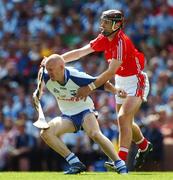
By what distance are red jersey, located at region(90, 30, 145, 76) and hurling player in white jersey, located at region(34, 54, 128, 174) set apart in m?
0.38

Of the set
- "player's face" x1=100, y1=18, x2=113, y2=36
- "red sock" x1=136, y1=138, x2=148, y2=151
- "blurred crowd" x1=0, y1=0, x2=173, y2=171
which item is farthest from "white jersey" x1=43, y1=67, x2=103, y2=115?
"blurred crowd" x1=0, y1=0, x2=173, y2=171

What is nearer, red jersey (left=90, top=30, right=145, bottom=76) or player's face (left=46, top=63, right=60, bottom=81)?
player's face (left=46, top=63, right=60, bottom=81)

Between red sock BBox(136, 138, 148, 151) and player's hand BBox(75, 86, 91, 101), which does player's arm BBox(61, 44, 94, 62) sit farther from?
red sock BBox(136, 138, 148, 151)

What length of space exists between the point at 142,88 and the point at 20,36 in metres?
9.76

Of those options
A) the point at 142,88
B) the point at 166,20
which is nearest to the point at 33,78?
the point at 166,20

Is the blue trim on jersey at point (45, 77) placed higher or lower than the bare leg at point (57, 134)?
higher

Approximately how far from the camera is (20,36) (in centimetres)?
2278

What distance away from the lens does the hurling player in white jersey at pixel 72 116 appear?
1234cm

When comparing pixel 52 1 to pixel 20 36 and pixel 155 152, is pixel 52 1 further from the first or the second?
pixel 155 152

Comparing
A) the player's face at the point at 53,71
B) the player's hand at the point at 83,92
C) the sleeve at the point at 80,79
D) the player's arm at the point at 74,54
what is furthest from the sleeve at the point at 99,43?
the player's face at the point at 53,71

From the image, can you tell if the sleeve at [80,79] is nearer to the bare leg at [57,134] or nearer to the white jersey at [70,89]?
the white jersey at [70,89]

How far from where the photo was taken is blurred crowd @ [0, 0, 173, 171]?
18.2m

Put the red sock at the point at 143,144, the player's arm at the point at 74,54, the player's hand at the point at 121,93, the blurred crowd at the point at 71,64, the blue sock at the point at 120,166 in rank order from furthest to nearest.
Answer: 1. the blurred crowd at the point at 71,64
2. the red sock at the point at 143,144
3. the player's arm at the point at 74,54
4. the blue sock at the point at 120,166
5. the player's hand at the point at 121,93

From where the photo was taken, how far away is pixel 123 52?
42.0 feet
